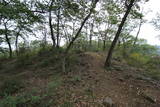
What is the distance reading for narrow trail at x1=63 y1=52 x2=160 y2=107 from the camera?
179 inches

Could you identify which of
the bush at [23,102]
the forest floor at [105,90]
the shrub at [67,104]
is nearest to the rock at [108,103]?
the forest floor at [105,90]

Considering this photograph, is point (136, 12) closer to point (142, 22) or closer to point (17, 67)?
point (17, 67)

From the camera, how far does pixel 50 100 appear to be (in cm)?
430

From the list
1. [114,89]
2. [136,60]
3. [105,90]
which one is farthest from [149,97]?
[136,60]

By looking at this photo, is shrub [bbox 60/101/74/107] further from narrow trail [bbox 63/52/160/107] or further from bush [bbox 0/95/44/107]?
bush [bbox 0/95/44/107]

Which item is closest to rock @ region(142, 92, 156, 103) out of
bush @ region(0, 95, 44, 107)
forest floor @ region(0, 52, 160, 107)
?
forest floor @ region(0, 52, 160, 107)

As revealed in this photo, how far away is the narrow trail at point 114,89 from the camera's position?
4.55 meters

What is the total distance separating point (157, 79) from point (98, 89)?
13.7ft

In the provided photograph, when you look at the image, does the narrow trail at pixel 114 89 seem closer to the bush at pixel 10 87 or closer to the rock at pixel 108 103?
the rock at pixel 108 103

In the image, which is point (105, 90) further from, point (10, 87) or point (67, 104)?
point (10, 87)

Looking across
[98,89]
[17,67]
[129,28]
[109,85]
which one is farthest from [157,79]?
[129,28]

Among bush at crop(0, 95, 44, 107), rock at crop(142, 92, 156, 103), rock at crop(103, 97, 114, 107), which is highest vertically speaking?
bush at crop(0, 95, 44, 107)

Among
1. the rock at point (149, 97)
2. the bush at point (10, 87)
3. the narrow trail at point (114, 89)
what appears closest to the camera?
the narrow trail at point (114, 89)

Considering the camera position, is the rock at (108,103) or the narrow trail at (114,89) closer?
the rock at (108,103)
